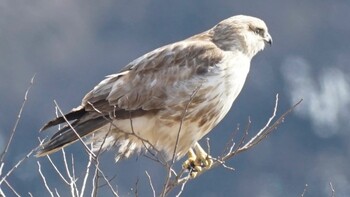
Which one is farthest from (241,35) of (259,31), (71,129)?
(71,129)

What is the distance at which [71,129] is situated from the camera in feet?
16.7

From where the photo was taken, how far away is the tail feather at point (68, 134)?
5.02 metres

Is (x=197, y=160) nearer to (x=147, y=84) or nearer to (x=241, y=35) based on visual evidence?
(x=147, y=84)

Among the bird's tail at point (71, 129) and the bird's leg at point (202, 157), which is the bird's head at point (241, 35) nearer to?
the bird's leg at point (202, 157)

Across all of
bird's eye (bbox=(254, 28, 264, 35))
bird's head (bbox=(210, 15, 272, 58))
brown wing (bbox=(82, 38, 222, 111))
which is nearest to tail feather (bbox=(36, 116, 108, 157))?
brown wing (bbox=(82, 38, 222, 111))

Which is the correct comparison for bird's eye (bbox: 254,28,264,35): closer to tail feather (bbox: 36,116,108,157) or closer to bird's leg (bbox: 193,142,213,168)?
bird's leg (bbox: 193,142,213,168)

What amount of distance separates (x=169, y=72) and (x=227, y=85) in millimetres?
461

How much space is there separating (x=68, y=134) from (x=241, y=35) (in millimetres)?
1480

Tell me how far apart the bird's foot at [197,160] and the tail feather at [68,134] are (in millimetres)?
701

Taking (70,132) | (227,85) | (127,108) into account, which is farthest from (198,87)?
(70,132)

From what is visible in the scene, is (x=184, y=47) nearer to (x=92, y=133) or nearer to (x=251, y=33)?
(x=251, y=33)

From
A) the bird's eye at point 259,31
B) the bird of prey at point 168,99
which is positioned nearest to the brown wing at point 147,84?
the bird of prey at point 168,99

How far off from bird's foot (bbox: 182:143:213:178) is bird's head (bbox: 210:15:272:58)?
0.77 metres

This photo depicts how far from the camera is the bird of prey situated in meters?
5.17
